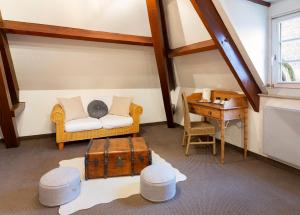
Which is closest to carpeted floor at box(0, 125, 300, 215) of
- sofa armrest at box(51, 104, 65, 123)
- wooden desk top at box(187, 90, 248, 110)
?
sofa armrest at box(51, 104, 65, 123)

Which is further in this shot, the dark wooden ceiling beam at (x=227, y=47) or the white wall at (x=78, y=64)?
the white wall at (x=78, y=64)

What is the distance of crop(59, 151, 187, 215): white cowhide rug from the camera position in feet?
6.50

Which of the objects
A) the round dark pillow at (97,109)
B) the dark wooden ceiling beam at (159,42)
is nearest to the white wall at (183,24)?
the dark wooden ceiling beam at (159,42)

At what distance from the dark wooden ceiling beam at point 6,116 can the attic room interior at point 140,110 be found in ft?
0.07

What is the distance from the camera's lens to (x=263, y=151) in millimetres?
2850

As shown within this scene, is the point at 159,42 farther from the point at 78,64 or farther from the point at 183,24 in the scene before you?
the point at 78,64

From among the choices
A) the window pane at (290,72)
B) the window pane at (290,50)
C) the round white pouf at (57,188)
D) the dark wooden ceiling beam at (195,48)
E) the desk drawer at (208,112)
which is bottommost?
the round white pouf at (57,188)

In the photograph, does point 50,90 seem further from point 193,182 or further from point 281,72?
point 281,72

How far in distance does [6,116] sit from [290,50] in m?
4.13

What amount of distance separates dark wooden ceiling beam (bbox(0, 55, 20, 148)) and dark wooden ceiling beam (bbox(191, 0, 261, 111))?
2745 millimetres

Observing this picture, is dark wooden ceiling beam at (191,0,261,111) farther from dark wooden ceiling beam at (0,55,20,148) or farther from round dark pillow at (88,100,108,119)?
dark wooden ceiling beam at (0,55,20,148)

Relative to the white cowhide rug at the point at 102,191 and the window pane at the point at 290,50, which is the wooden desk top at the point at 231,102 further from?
the white cowhide rug at the point at 102,191

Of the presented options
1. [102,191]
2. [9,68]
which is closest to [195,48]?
[102,191]

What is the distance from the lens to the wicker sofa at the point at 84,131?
354cm
